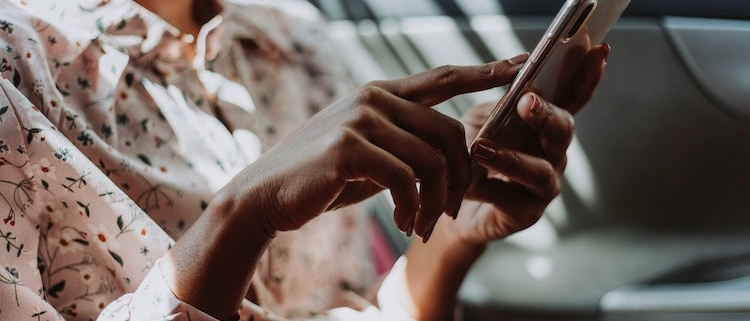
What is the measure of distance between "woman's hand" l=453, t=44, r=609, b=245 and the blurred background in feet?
1.11

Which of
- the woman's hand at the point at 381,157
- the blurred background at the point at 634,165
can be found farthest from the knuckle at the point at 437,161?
the blurred background at the point at 634,165

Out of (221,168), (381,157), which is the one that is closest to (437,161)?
(381,157)

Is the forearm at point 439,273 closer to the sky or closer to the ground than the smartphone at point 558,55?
closer to the ground

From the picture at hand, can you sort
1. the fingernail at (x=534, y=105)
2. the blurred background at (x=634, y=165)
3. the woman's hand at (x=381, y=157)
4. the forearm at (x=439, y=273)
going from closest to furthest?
the woman's hand at (x=381, y=157) < the fingernail at (x=534, y=105) < the forearm at (x=439, y=273) < the blurred background at (x=634, y=165)

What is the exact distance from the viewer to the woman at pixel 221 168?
0.63 m

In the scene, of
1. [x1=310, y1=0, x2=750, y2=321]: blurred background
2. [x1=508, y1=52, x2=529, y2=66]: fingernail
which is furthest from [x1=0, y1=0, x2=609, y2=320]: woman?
[x1=310, y1=0, x2=750, y2=321]: blurred background

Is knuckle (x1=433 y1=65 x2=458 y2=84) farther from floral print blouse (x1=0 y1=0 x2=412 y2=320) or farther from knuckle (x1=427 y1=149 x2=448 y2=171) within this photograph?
floral print blouse (x1=0 y1=0 x2=412 y2=320)

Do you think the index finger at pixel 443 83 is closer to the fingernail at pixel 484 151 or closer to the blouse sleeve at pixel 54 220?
the fingernail at pixel 484 151

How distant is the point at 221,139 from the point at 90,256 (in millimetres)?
217

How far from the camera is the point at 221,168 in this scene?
2.99ft

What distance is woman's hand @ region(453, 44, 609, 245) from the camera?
2.35 feet

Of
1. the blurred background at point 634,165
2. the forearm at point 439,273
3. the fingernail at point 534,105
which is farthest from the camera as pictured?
the blurred background at point 634,165

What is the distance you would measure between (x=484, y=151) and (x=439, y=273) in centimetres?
31

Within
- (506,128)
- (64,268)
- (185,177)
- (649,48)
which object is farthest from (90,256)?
(649,48)
